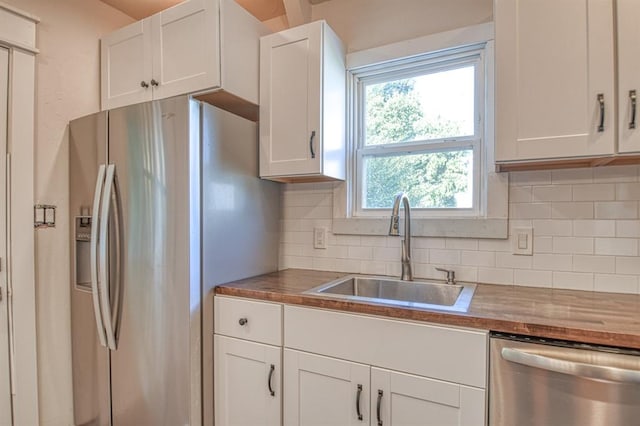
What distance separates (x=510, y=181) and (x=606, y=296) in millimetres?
604

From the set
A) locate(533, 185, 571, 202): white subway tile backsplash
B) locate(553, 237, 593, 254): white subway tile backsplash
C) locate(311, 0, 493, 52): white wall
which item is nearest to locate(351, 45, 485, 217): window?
locate(311, 0, 493, 52): white wall

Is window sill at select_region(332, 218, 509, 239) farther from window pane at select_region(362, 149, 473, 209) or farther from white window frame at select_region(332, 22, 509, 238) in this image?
window pane at select_region(362, 149, 473, 209)

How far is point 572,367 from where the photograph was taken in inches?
38.7

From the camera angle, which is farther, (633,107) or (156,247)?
(156,247)

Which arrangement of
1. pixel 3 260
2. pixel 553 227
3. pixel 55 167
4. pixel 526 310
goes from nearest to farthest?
1. pixel 526 310
2. pixel 553 227
3. pixel 3 260
4. pixel 55 167

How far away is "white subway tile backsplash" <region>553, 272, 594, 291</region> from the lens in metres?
1.52

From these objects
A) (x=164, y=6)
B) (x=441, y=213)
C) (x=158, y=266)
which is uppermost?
(x=164, y=6)

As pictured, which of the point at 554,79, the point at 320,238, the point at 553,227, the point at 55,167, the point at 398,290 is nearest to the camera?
the point at 554,79

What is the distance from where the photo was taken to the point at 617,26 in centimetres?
122

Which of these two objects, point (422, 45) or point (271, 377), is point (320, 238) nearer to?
point (271, 377)

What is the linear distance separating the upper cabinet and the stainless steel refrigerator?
227 mm

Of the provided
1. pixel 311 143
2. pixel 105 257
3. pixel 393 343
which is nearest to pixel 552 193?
pixel 393 343

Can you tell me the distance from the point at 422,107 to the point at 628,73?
883 mm

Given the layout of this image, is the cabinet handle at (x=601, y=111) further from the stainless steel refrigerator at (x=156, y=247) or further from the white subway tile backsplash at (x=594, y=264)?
the stainless steel refrigerator at (x=156, y=247)
